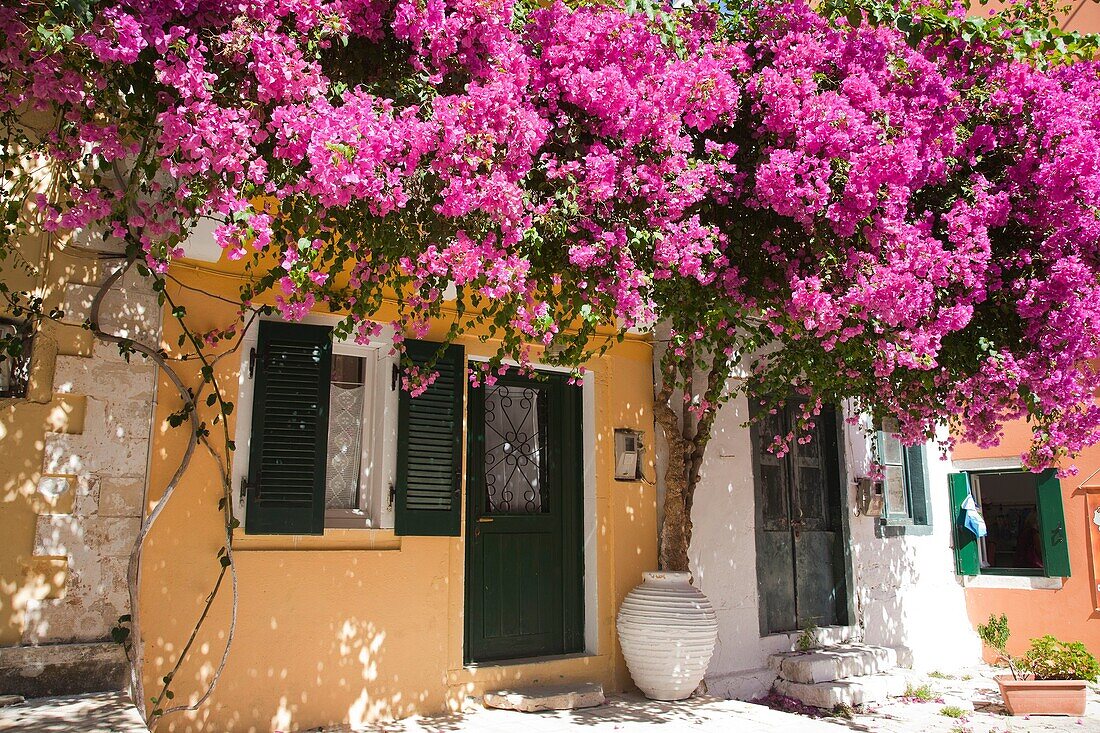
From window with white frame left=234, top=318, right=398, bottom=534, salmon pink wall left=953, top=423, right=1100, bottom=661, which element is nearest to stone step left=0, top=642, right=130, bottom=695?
window with white frame left=234, top=318, right=398, bottom=534

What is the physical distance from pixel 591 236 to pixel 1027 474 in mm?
8959

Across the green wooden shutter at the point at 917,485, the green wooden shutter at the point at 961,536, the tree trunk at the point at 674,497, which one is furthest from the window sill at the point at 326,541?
the green wooden shutter at the point at 961,536

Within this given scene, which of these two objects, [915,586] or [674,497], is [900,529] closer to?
[915,586]

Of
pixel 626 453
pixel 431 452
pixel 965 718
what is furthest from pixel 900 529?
pixel 431 452

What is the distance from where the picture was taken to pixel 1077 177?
4.55 meters

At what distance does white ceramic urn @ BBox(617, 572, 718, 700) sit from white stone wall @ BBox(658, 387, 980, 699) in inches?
28.2

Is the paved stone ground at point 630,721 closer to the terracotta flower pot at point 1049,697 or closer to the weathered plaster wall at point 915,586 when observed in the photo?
the terracotta flower pot at point 1049,697

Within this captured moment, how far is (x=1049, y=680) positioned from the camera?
726 cm

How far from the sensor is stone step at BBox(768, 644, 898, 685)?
718 centimetres

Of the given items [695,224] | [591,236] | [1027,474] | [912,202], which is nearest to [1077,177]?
[912,202]

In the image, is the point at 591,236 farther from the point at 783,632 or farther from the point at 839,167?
the point at 783,632

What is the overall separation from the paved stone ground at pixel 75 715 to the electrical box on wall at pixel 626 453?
3.88m

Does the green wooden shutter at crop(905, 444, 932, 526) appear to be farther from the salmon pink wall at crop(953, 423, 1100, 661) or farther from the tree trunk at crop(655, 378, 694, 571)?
the tree trunk at crop(655, 378, 694, 571)

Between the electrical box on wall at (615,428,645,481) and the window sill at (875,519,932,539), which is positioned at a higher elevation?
the electrical box on wall at (615,428,645,481)
